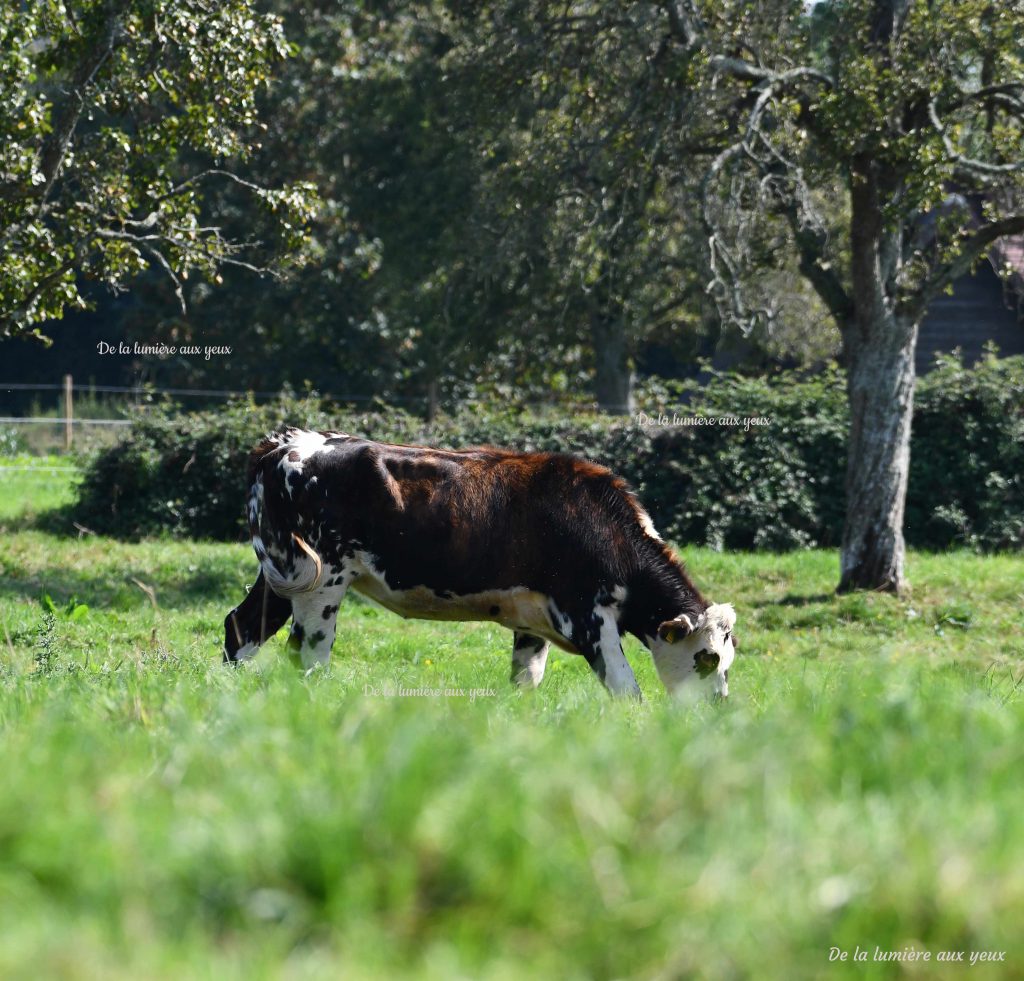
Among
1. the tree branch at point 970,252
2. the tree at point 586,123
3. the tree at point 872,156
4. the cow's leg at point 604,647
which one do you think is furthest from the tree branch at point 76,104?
the tree branch at point 970,252

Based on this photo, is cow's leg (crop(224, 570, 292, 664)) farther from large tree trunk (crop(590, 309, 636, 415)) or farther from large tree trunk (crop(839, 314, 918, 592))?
large tree trunk (crop(590, 309, 636, 415))

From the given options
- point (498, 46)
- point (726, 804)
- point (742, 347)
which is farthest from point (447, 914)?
point (742, 347)

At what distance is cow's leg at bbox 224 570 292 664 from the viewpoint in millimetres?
9195

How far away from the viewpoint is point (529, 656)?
962 cm

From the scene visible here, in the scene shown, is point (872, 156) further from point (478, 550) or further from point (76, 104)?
point (478, 550)

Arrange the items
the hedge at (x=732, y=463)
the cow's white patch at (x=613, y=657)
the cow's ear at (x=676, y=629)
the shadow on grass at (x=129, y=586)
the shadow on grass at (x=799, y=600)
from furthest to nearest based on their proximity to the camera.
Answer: the hedge at (x=732, y=463) → the shadow on grass at (x=799, y=600) → the shadow on grass at (x=129, y=586) → the cow's ear at (x=676, y=629) → the cow's white patch at (x=613, y=657)

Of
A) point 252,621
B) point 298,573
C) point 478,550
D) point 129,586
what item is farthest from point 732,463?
point 298,573

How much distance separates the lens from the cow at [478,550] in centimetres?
898

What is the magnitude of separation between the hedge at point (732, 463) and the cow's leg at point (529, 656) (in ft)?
33.9

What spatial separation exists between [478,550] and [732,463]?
38.3ft

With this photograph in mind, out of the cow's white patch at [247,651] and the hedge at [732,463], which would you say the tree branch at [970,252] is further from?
the cow's white patch at [247,651]

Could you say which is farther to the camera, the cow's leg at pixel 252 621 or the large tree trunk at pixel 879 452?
the large tree trunk at pixel 879 452

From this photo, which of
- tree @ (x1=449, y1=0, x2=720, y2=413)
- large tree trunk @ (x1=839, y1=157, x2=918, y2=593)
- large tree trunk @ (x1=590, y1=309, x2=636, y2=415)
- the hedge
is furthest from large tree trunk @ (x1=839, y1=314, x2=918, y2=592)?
large tree trunk @ (x1=590, y1=309, x2=636, y2=415)

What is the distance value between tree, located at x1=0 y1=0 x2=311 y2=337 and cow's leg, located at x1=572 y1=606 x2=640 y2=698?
784cm
